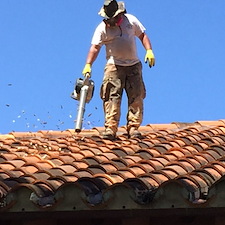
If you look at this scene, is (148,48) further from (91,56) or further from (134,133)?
(134,133)

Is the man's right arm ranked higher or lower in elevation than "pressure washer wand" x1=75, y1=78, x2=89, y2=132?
higher

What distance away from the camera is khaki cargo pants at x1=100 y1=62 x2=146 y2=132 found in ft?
28.5

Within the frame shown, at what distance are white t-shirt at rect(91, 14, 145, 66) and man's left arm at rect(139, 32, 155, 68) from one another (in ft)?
0.34

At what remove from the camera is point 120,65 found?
8.72 meters

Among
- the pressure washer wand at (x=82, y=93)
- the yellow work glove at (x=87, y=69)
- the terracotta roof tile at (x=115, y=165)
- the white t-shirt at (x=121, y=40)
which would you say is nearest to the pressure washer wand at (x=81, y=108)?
the pressure washer wand at (x=82, y=93)

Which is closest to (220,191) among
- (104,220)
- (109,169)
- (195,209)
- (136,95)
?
(195,209)

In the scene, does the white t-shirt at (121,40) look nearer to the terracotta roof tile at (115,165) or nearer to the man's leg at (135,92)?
the man's leg at (135,92)

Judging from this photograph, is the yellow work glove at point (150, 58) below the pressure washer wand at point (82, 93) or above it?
above

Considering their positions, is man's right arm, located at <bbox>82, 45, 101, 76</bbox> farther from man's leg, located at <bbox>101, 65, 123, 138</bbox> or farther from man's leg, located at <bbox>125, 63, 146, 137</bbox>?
man's leg, located at <bbox>125, 63, 146, 137</bbox>

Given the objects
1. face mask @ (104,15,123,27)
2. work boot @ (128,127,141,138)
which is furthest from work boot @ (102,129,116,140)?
face mask @ (104,15,123,27)

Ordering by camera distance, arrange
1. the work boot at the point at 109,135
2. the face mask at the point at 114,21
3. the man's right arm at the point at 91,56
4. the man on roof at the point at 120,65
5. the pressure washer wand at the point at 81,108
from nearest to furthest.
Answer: the work boot at the point at 109,135 < the face mask at the point at 114,21 < the man on roof at the point at 120,65 < the man's right arm at the point at 91,56 < the pressure washer wand at the point at 81,108

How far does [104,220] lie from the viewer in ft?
17.8

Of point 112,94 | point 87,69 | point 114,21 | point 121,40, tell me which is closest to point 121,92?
point 112,94

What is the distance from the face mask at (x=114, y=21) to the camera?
8562 millimetres
